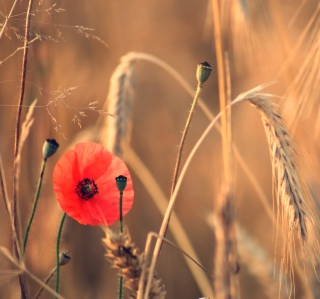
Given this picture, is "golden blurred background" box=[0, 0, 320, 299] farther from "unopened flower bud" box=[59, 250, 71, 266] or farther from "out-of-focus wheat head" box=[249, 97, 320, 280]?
"unopened flower bud" box=[59, 250, 71, 266]

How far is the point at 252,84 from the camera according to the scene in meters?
3.44

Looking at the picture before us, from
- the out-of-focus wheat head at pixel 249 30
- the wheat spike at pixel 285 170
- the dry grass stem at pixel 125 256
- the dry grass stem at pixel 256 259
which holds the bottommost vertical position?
the dry grass stem at pixel 256 259

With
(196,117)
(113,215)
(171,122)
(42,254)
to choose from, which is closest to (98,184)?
(113,215)

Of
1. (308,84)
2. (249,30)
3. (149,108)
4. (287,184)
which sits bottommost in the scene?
(287,184)

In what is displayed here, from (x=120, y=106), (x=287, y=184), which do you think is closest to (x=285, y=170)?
(x=287, y=184)

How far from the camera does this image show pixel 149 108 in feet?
11.4

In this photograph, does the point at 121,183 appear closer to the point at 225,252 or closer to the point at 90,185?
the point at 90,185

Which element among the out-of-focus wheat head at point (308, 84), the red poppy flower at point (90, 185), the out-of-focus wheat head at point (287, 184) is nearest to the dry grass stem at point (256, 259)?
the out-of-focus wheat head at point (308, 84)

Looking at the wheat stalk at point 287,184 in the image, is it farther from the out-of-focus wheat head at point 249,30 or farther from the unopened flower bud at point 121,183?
the out-of-focus wheat head at point 249,30

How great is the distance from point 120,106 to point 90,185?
0.61 m

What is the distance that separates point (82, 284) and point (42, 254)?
783 mm

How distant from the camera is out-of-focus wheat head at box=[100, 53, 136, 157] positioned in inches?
66.8

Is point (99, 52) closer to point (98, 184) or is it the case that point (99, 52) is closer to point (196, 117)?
point (196, 117)

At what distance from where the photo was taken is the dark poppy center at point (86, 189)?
3.60 feet
